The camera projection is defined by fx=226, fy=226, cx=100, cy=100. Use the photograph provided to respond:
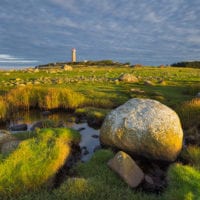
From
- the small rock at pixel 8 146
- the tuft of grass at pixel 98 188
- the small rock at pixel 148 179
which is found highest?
the small rock at pixel 8 146

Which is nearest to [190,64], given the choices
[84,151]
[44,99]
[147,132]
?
[44,99]

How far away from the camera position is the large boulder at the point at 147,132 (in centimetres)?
894

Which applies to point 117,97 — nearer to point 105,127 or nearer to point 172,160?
point 105,127

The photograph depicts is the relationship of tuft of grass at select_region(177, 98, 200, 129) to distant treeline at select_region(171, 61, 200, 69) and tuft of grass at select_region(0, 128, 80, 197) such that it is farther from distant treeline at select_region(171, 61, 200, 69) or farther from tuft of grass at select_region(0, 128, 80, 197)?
distant treeline at select_region(171, 61, 200, 69)

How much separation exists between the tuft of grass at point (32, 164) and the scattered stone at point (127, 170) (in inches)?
83.1

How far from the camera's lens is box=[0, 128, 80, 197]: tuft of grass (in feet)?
22.5

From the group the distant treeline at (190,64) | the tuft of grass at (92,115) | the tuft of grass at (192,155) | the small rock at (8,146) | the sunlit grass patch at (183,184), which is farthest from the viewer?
the distant treeline at (190,64)

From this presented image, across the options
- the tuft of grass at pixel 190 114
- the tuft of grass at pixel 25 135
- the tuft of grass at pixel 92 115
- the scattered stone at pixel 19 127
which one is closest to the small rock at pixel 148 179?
the tuft of grass at pixel 25 135

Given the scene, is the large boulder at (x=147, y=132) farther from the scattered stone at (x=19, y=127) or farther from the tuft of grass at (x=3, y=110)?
the tuft of grass at (x=3, y=110)

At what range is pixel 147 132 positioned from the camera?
8.94 meters

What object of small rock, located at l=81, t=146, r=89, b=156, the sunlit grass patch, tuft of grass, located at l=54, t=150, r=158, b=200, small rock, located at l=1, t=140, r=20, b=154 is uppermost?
small rock, located at l=1, t=140, r=20, b=154

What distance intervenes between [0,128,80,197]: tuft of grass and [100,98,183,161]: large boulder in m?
2.27

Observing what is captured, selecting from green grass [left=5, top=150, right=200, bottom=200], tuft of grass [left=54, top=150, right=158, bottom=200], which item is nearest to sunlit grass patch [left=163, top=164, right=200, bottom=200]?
green grass [left=5, top=150, right=200, bottom=200]

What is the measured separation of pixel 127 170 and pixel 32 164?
320 centimetres
